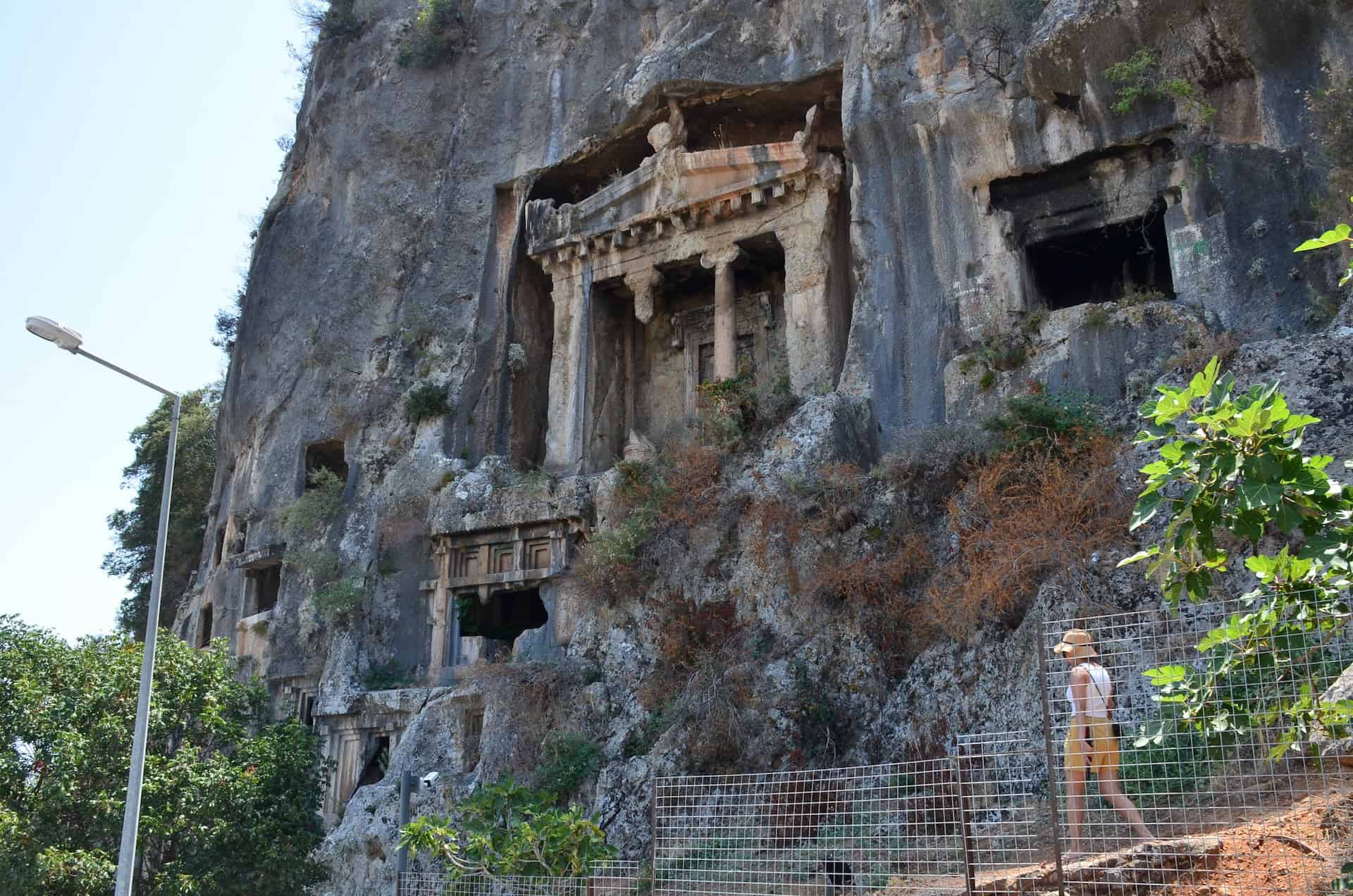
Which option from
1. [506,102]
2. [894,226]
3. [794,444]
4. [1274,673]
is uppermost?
[506,102]

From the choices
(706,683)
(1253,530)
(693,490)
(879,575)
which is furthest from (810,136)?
(1253,530)

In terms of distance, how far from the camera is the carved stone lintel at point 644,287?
22.1 metres

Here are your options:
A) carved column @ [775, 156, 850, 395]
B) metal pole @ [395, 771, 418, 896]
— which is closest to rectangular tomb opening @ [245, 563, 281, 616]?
carved column @ [775, 156, 850, 395]

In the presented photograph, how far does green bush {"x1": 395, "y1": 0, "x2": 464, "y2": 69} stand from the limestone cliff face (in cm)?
28

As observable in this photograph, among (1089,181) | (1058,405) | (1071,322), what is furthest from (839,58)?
(1058,405)

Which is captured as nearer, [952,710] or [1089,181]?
[952,710]

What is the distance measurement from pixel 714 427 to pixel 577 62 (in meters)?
9.98

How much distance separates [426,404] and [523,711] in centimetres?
795

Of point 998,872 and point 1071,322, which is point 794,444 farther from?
point 998,872

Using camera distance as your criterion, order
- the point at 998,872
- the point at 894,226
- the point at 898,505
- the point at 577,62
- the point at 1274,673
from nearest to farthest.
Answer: the point at 1274,673 → the point at 998,872 → the point at 898,505 → the point at 894,226 → the point at 577,62

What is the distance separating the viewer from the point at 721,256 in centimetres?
2141

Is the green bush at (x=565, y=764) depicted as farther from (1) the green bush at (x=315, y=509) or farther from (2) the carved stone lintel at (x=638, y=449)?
(1) the green bush at (x=315, y=509)

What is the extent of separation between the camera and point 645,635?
1589cm

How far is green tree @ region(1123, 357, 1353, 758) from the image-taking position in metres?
4.82
